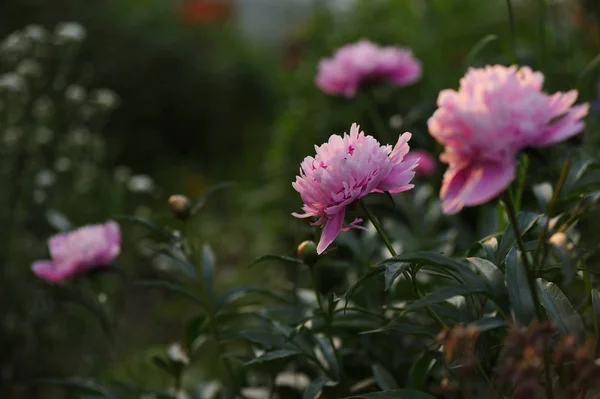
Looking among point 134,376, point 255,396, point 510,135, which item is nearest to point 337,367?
point 255,396

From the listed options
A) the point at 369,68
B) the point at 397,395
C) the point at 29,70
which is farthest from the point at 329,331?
the point at 29,70

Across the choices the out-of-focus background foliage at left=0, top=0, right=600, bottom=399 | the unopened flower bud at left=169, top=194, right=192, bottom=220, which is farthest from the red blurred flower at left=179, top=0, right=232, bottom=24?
the unopened flower bud at left=169, top=194, right=192, bottom=220

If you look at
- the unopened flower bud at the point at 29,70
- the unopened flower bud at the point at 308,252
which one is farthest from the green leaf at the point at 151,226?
the unopened flower bud at the point at 29,70

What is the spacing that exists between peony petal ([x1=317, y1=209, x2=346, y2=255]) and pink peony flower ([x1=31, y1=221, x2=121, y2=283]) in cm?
59

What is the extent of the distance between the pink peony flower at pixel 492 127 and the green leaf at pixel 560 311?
199 mm

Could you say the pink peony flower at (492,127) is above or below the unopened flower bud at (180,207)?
above

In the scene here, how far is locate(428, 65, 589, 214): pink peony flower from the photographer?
0.61m

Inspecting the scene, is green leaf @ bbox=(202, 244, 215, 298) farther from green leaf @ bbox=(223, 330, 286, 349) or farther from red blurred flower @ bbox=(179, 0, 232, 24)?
red blurred flower @ bbox=(179, 0, 232, 24)

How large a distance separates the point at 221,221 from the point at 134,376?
5.74ft

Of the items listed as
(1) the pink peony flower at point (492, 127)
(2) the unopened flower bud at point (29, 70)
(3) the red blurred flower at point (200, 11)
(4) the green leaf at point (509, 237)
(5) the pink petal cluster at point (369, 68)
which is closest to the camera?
(1) the pink peony flower at point (492, 127)

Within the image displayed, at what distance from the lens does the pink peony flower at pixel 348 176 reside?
0.75 meters

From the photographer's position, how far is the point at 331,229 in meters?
0.78

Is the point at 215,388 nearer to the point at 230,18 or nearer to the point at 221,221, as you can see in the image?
the point at 221,221

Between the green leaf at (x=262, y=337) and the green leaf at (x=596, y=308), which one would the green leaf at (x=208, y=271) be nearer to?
the green leaf at (x=262, y=337)
